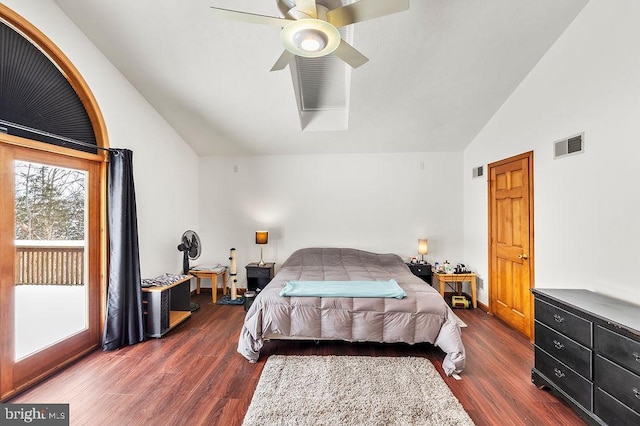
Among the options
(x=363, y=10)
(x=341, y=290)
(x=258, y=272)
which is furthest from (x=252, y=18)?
(x=258, y=272)

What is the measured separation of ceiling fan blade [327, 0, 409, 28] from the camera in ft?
5.20

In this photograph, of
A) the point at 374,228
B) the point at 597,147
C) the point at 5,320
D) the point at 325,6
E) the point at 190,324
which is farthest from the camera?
the point at 374,228

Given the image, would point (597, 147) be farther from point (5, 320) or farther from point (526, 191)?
point (5, 320)

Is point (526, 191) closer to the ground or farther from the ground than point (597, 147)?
closer to the ground

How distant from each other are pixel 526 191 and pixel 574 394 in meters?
2.03

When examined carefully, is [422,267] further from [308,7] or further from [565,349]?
[308,7]

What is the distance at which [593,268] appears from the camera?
2.23m

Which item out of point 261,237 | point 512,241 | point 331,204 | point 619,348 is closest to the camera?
point 619,348

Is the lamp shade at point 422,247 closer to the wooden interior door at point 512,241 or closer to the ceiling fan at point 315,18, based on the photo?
the wooden interior door at point 512,241

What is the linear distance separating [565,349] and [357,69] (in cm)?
298

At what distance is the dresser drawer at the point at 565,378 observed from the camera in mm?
1684

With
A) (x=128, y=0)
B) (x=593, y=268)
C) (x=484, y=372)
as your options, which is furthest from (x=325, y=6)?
(x=484, y=372)

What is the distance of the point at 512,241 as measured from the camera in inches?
129

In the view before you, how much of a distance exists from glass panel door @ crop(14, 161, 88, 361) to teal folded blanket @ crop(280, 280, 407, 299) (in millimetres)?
1981
